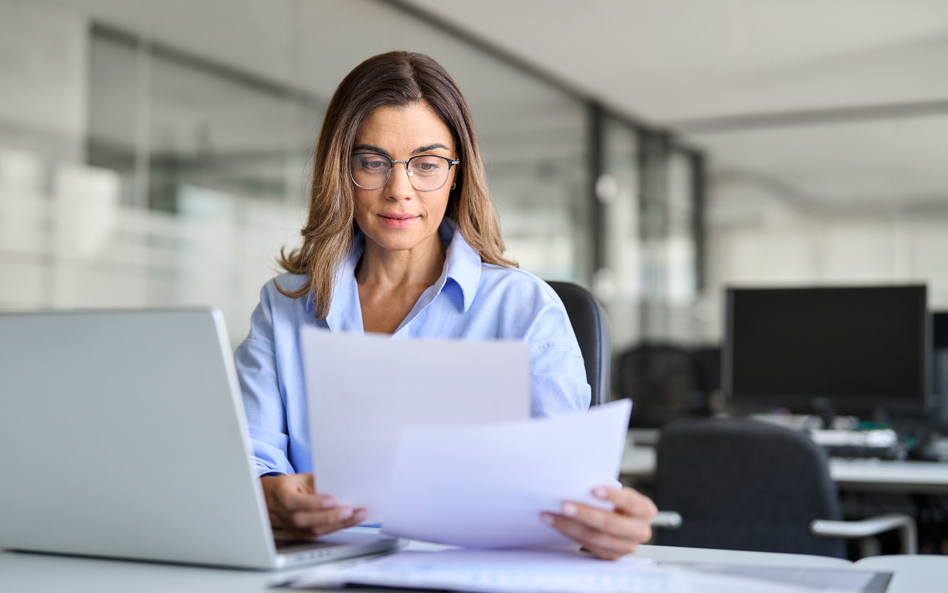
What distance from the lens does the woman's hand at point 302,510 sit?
31.4 inches

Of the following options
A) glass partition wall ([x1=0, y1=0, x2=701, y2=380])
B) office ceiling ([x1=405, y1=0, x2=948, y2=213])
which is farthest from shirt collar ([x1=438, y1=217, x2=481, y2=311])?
office ceiling ([x1=405, y1=0, x2=948, y2=213])

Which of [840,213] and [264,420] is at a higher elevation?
[840,213]

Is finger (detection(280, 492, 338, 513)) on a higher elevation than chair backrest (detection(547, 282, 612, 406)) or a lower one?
lower

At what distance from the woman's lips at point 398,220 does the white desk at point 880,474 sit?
5.05 feet

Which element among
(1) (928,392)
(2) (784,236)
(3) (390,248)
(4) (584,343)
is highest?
(2) (784,236)

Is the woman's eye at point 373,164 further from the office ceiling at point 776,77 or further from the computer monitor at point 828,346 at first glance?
the office ceiling at point 776,77

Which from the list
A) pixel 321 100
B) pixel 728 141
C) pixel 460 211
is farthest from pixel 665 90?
pixel 460 211

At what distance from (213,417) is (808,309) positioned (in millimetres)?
2545

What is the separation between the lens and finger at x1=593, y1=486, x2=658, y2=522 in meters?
0.76

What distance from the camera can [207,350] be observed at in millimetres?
693

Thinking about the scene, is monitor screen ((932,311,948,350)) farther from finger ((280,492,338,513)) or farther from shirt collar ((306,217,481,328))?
finger ((280,492,338,513))

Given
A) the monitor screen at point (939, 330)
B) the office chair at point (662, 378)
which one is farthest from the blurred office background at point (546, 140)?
the office chair at point (662, 378)

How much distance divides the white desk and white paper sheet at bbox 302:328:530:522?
179 centimetres

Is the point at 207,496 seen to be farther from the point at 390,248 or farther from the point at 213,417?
the point at 390,248
